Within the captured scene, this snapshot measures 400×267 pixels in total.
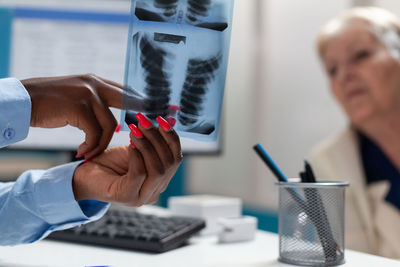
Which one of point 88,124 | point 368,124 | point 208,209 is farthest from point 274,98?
point 88,124

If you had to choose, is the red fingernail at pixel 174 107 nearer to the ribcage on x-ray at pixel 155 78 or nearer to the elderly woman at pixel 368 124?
the ribcage on x-ray at pixel 155 78

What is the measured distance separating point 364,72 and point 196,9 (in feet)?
2.79

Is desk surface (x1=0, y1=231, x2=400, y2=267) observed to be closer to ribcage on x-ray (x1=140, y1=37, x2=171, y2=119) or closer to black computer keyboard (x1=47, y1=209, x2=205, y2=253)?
black computer keyboard (x1=47, y1=209, x2=205, y2=253)

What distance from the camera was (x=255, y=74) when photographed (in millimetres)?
1859

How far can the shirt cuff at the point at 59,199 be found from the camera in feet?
1.97

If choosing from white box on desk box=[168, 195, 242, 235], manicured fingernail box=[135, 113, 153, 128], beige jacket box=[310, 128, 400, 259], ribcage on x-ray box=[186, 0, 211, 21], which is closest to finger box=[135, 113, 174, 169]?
manicured fingernail box=[135, 113, 153, 128]

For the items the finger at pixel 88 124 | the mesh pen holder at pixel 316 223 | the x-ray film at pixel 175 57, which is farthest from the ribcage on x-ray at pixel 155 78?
the mesh pen holder at pixel 316 223

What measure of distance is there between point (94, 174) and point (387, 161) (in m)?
0.96

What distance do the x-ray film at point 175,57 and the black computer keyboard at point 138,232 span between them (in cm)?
24

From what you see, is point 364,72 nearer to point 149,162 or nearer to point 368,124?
point 368,124

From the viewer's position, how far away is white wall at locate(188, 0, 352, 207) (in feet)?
5.30

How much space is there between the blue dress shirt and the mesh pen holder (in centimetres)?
29

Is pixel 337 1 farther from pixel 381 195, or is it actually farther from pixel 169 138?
pixel 169 138

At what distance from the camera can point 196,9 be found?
0.51m
